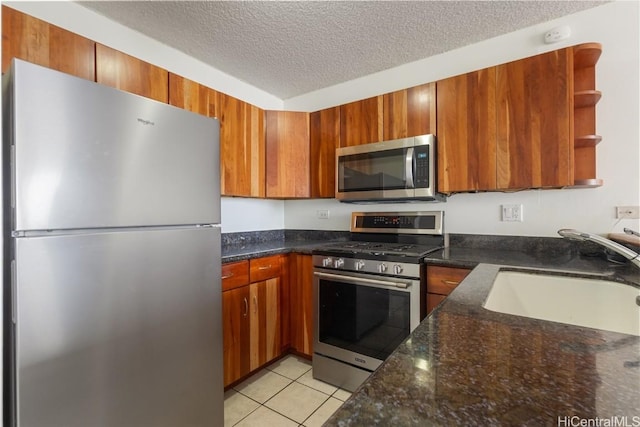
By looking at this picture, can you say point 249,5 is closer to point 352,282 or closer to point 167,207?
point 167,207

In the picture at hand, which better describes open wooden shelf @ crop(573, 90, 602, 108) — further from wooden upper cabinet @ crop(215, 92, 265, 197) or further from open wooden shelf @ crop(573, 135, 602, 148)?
wooden upper cabinet @ crop(215, 92, 265, 197)

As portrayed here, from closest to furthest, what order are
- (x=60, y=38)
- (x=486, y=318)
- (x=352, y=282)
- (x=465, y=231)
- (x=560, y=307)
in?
(x=486, y=318), (x=560, y=307), (x=60, y=38), (x=352, y=282), (x=465, y=231)

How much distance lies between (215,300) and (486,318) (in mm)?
1218

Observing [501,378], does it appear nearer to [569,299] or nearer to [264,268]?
[569,299]

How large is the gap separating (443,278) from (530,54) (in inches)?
63.1

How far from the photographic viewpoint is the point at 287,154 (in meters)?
2.49

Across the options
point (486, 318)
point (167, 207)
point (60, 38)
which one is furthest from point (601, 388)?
point (60, 38)

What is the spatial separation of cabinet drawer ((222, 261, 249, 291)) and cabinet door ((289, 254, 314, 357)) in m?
0.42

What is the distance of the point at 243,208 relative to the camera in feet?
8.52

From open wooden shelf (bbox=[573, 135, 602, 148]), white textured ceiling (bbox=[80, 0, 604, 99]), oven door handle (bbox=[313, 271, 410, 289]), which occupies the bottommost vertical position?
oven door handle (bbox=[313, 271, 410, 289])

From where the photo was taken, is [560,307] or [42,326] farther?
[560,307]

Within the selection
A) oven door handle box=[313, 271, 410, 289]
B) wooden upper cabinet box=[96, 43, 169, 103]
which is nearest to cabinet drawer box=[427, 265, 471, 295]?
oven door handle box=[313, 271, 410, 289]

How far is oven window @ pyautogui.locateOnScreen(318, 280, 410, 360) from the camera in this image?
174 centimetres

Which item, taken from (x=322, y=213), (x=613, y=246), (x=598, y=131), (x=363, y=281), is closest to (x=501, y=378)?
(x=613, y=246)
